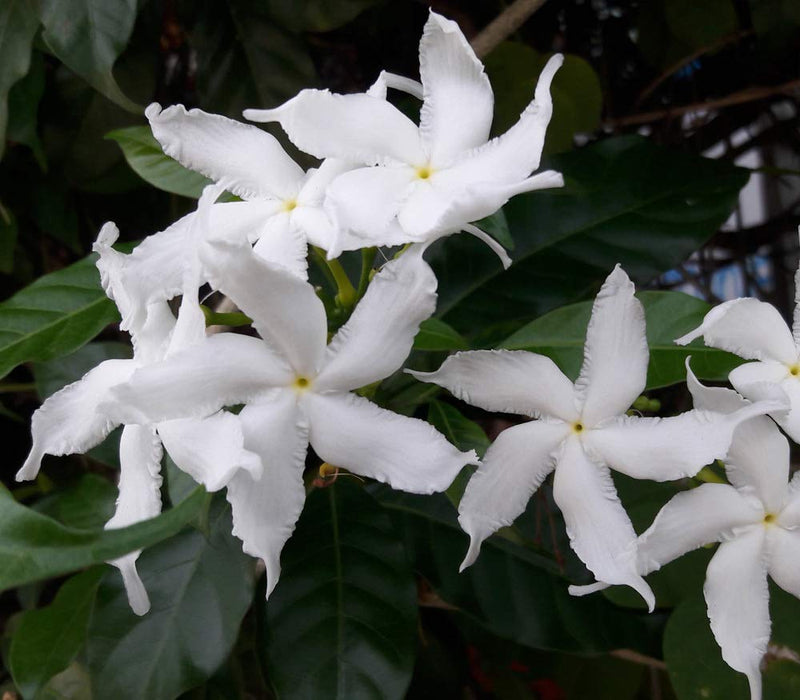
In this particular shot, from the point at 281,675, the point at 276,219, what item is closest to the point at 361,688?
the point at 281,675

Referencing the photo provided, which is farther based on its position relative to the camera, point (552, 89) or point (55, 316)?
point (552, 89)

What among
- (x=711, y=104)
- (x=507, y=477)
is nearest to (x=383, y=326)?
(x=507, y=477)

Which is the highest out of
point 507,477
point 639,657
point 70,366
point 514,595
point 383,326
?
point 383,326

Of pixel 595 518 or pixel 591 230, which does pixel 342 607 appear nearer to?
pixel 595 518

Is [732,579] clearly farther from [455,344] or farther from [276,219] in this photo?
[276,219]

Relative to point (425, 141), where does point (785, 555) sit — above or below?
below
